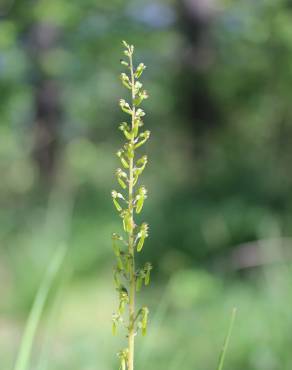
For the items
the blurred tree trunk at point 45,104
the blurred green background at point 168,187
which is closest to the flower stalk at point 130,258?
the blurred green background at point 168,187

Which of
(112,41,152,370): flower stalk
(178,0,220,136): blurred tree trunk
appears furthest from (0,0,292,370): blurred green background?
(112,41,152,370): flower stalk

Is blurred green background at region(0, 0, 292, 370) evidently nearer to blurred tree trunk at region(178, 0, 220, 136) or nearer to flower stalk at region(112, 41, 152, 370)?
blurred tree trunk at region(178, 0, 220, 136)

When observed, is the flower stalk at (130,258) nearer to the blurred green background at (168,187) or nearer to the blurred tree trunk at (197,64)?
the blurred green background at (168,187)

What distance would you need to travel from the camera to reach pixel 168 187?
7.70m

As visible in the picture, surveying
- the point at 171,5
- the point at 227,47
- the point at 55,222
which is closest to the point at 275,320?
the point at 55,222

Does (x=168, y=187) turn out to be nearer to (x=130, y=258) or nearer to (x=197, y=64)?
(x=197, y=64)

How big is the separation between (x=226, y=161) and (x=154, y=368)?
15.0ft

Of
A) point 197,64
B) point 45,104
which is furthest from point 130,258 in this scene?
point 197,64

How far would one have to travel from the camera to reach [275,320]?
3.67m

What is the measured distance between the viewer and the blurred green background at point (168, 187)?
3953mm

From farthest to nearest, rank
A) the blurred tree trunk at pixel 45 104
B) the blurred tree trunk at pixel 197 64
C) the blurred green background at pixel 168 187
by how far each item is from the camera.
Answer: the blurred tree trunk at pixel 197 64 → the blurred tree trunk at pixel 45 104 → the blurred green background at pixel 168 187

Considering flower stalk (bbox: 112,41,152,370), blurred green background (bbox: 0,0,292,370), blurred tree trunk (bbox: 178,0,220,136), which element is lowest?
flower stalk (bbox: 112,41,152,370)

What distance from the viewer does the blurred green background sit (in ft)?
13.0

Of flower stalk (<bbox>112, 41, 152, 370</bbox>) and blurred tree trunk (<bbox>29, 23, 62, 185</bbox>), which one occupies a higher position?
blurred tree trunk (<bbox>29, 23, 62, 185</bbox>)
